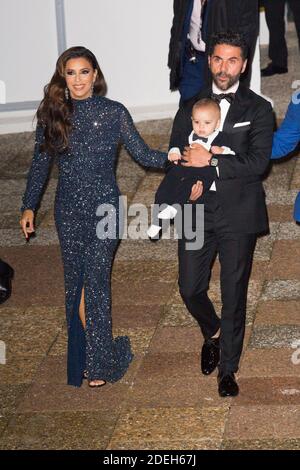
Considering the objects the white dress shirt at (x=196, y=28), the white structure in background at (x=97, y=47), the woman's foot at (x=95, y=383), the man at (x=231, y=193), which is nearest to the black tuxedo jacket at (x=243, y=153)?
the man at (x=231, y=193)

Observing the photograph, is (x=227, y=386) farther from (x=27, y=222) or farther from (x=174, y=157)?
(x=27, y=222)

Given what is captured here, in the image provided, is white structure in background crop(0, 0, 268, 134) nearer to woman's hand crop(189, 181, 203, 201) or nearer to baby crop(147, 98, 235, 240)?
baby crop(147, 98, 235, 240)

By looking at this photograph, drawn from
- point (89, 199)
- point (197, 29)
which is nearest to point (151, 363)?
point (89, 199)

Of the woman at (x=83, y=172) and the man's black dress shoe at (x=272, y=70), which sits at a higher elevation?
the woman at (x=83, y=172)

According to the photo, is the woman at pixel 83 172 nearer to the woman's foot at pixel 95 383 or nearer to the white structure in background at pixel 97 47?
the woman's foot at pixel 95 383

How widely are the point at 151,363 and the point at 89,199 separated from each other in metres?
1.35

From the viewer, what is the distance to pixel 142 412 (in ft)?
24.7

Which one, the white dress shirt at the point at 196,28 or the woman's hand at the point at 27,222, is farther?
the white dress shirt at the point at 196,28

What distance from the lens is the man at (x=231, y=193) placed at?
284 inches

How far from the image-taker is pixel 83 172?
25.0ft

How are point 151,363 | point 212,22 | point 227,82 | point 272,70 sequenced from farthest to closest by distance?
point 272,70
point 212,22
point 151,363
point 227,82

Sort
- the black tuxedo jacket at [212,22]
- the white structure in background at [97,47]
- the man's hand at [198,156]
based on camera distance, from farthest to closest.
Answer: the white structure in background at [97,47]
the black tuxedo jacket at [212,22]
the man's hand at [198,156]

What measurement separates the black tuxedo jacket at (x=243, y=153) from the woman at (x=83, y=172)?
1.52 feet

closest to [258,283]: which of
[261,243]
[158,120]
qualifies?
[261,243]
